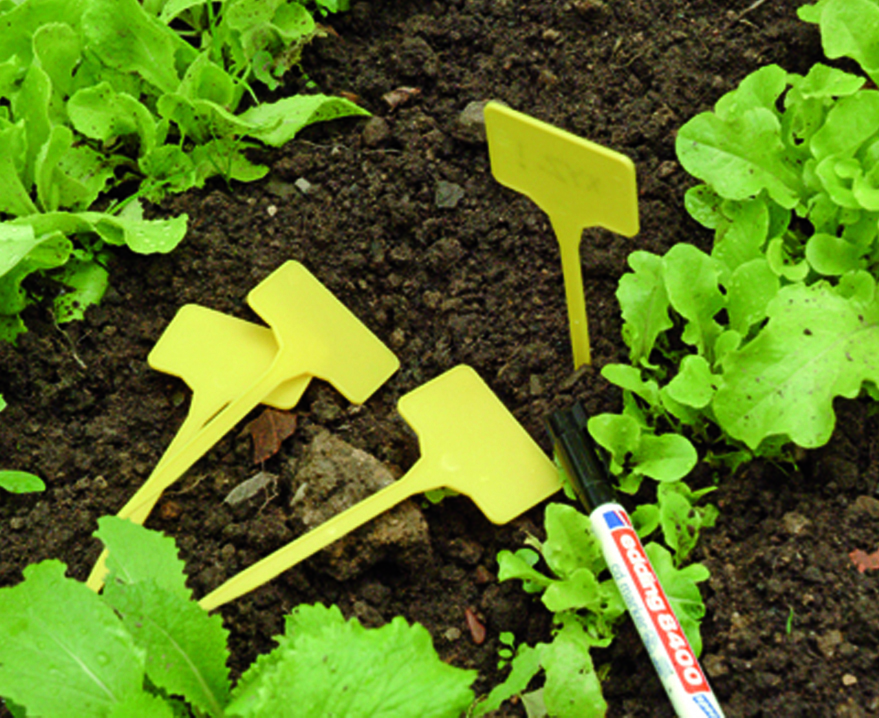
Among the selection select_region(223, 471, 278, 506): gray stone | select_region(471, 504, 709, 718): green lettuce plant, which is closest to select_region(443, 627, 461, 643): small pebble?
select_region(471, 504, 709, 718): green lettuce plant

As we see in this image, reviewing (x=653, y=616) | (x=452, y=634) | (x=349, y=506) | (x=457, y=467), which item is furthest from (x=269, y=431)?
(x=653, y=616)

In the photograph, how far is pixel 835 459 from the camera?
1253 mm

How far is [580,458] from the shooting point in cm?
126

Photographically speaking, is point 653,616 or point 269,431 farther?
point 269,431

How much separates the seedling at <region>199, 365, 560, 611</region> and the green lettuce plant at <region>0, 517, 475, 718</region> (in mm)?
109

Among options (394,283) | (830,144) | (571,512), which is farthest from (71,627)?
(830,144)

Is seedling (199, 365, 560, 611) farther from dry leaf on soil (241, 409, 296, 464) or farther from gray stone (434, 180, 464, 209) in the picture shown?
gray stone (434, 180, 464, 209)

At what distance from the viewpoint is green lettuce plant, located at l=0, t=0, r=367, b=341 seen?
1467 mm

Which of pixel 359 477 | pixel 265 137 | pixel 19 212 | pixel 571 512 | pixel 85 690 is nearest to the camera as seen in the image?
pixel 85 690

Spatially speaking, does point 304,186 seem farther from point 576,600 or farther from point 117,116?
point 576,600

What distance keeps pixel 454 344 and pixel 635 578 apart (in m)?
0.51

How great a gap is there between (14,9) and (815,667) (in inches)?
64.8

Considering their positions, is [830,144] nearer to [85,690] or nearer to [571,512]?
[571,512]

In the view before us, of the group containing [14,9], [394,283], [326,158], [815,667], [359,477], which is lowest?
[815,667]
